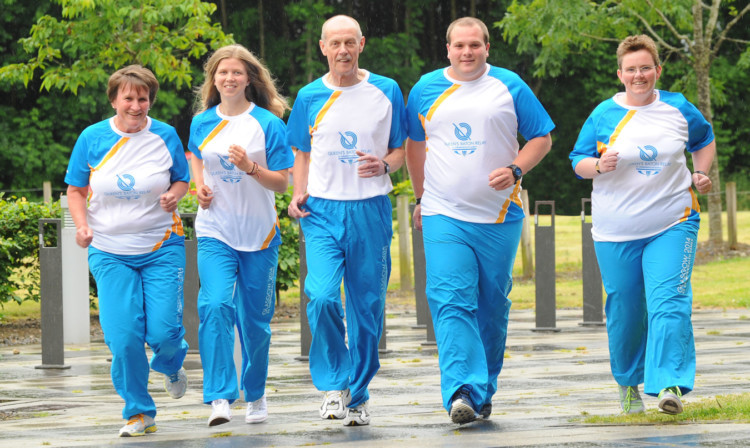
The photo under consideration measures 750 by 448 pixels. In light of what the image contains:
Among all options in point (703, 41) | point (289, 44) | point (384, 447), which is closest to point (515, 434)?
point (384, 447)

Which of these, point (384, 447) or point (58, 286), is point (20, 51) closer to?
point (58, 286)

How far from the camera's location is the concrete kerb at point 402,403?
19.2 feet

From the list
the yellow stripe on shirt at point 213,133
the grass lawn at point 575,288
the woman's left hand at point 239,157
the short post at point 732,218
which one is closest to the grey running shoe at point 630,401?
the woman's left hand at point 239,157

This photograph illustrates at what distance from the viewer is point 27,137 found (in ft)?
111

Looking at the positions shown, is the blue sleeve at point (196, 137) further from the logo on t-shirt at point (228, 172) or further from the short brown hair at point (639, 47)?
the short brown hair at point (639, 47)

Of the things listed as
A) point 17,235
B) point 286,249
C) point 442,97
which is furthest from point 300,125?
point 286,249

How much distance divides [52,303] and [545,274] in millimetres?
4873

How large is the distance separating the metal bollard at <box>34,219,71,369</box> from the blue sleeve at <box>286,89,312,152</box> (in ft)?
12.7

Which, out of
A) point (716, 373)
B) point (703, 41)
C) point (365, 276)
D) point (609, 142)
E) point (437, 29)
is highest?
point (437, 29)

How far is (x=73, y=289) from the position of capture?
39.4ft

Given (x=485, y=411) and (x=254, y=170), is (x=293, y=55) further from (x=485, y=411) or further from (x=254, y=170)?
(x=485, y=411)

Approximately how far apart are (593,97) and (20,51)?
62.6 ft

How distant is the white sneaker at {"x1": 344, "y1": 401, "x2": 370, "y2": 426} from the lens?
21.4ft

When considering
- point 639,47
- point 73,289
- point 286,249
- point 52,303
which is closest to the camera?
point 639,47
